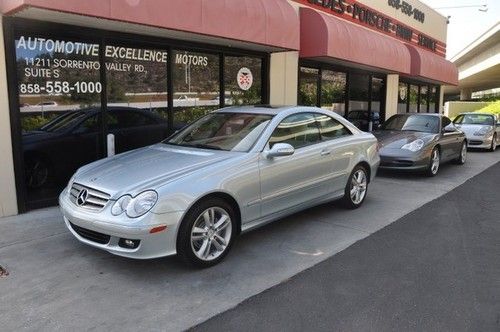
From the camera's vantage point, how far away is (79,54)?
6949 mm

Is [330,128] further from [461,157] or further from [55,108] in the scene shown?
[461,157]

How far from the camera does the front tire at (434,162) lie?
9.57 metres

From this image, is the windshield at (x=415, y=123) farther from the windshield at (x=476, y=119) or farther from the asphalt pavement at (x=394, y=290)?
the windshield at (x=476, y=119)

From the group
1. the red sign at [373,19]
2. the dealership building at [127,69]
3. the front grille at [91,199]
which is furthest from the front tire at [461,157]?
the front grille at [91,199]

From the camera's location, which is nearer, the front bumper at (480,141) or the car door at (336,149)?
the car door at (336,149)

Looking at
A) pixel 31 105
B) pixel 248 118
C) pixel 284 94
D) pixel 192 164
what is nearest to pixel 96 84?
pixel 31 105

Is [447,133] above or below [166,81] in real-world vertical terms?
below

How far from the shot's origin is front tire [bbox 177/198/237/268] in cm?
415

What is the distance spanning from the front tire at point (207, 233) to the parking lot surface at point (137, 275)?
0.14m

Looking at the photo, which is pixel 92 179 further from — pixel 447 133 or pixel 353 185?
pixel 447 133

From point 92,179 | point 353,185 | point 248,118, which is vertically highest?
point 248,118

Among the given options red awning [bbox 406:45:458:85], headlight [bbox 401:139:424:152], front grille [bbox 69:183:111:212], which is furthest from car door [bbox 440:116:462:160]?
front grille [bbox 69:183:111:212]

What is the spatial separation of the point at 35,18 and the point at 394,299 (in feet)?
18.4

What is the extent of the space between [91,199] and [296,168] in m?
2.29
